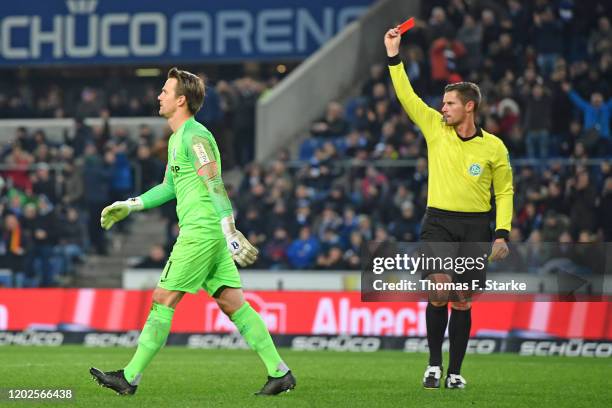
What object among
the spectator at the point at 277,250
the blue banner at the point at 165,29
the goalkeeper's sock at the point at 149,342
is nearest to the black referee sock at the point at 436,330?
the goalkeeper's sock at the point at 149,342

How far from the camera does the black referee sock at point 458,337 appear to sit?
11.0 metres

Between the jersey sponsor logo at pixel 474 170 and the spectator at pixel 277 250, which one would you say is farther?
the spectator at pixel 277 250

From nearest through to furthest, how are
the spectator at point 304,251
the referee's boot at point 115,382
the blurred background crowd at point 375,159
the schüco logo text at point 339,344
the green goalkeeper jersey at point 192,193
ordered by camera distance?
the referee's boot at point 115,382 → the green goalkeeper jersey at point 192,193 → the schüco logo text at point 339,344 → the blurred background crowd at point 375,159 → the spectator at point 304,251

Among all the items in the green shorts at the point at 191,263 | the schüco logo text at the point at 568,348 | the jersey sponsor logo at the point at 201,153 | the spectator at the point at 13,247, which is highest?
the jersey sponsor logo at the point at 201,153

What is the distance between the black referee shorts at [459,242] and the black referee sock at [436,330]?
0.31 m

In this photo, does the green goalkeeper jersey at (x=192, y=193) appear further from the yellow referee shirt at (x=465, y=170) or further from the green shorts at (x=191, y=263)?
the yellow referee shirt at (x=465, y=170)

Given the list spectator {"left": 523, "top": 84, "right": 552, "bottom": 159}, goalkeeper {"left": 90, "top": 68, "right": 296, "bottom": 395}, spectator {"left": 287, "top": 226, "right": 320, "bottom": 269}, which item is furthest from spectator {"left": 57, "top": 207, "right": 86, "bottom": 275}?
goalkeeper {"left": 90, "top": 68, "right": 296, "bottom": 395}

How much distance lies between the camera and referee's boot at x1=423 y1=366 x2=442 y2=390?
11023mm

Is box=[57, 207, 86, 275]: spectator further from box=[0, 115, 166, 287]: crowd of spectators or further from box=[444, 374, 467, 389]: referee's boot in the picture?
box=[444, 374, 467, 389]: referee's boot

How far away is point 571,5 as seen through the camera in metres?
24.8

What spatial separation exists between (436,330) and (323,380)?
4.83 feet

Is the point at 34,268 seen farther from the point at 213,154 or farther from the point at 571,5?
the point at 213,154

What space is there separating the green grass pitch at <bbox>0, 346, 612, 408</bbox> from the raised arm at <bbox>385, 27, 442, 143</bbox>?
2.19 metres

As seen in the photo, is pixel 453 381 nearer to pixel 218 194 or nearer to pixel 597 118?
pixel 218 194
